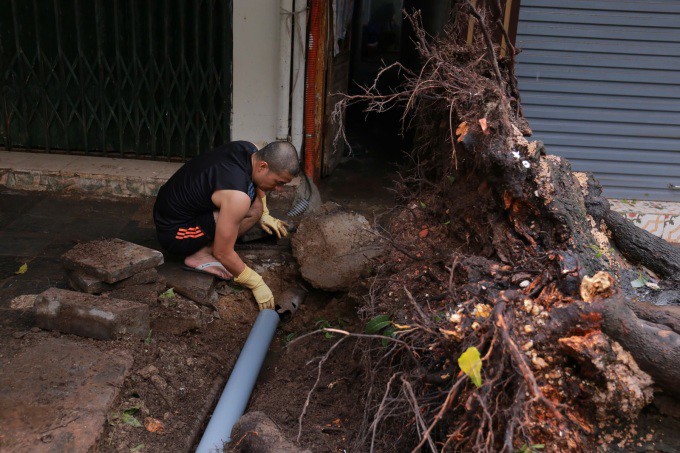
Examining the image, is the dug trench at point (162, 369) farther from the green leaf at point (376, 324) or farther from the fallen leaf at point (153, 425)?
the green leaf at point (376, 324)

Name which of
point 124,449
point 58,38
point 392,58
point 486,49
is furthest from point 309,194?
point 392,58

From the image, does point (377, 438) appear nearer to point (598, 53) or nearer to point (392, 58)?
point (598, 53)

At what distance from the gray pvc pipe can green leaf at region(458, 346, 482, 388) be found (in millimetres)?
1423

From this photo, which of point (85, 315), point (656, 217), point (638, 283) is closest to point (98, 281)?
point (85, 315)

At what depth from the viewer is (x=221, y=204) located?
4234 millimetres

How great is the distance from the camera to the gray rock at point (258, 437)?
285 cm

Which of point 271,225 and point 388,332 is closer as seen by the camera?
point 388,332

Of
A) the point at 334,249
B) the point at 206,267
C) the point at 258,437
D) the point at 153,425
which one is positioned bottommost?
the point at 153,425

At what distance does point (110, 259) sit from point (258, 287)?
102 cm

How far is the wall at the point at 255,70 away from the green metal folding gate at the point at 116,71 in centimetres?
10

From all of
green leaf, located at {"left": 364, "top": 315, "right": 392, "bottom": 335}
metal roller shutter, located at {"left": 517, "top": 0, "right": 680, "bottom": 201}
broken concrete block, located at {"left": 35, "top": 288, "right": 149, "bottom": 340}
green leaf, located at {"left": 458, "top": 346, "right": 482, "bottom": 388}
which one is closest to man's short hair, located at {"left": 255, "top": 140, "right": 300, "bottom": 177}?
broken concrete block, located at {"left": 35, "top": 288, "right": 149, "bottom": 340}

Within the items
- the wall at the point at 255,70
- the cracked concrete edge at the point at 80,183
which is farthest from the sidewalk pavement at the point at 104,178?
the wall at the point at 255,70

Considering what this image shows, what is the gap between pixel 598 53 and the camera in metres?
6.06

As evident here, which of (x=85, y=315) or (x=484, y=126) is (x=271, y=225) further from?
(x=484, y=126)
